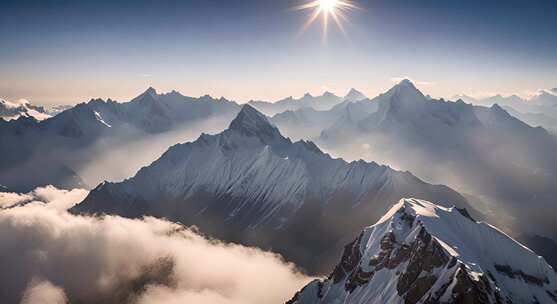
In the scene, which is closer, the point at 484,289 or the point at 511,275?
the point at 484,289

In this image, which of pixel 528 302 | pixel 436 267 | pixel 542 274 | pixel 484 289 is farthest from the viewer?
pixel 542 274

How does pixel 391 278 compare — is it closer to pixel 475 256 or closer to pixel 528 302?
pixel 475 256

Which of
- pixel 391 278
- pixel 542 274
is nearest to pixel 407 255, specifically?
pixel 391 278

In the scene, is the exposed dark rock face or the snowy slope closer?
the snowy slope

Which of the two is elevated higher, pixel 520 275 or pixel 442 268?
pixel 442 268

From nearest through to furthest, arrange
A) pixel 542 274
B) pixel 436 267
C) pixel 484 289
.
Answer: pixel 484 289 → pixel 436 267 → pixel 542 274

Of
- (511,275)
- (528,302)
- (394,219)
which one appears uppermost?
(394,219)

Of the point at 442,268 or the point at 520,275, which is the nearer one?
the point at 442,268

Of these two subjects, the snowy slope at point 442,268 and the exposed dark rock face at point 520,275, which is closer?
the snowy slope at point 442,268
